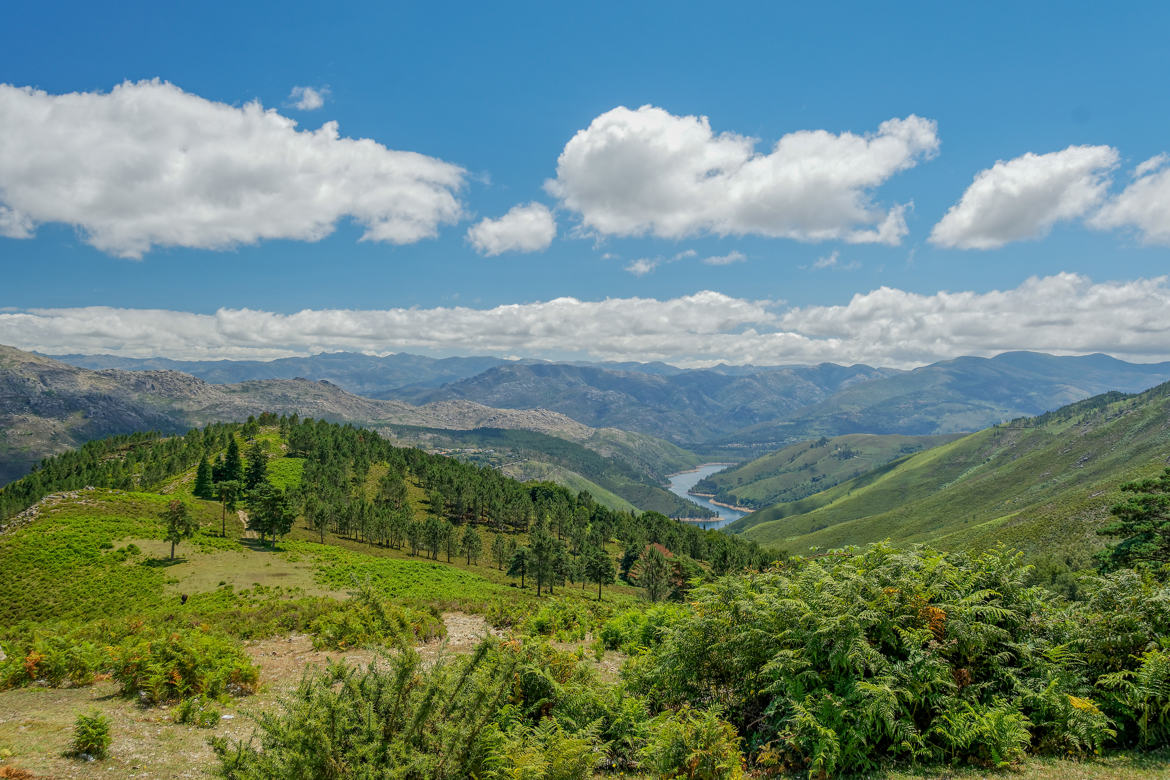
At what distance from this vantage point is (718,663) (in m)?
12.9

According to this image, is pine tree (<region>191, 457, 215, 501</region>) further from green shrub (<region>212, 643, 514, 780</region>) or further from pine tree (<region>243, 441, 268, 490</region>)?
green shrub (<region>212, 643, 514, 780</region>)

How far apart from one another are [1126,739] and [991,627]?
10.8 ft

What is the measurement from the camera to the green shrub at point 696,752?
9.71 m

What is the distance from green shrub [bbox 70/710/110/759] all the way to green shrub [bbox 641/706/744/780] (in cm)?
1199

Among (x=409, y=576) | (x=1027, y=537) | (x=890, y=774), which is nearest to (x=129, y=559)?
(x=409, y=576)

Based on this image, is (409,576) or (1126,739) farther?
(409,576)

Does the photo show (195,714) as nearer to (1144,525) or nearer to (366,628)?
(366,628)

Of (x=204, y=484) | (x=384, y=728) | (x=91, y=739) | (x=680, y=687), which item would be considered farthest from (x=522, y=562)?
(x=204, y=484)

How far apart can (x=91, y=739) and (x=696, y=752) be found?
13331 mm

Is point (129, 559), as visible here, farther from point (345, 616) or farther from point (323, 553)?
point (345, 616)

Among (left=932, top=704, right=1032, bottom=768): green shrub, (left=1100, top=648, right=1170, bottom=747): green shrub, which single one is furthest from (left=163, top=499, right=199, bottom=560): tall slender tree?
(left=1100, top=648, right=1170, bottom=747): green shrub

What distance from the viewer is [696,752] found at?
9742 millimetres

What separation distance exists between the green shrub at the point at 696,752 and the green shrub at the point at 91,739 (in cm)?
1199

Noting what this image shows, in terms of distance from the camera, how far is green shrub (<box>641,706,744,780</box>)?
382 inches
